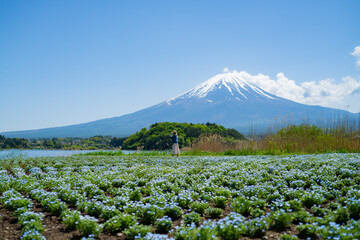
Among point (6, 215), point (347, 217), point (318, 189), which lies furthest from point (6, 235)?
point (318, 189)

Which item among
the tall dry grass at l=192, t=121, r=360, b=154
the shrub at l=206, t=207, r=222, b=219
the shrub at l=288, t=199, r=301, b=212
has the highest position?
the tall dry grass at l=192, t=121, r=360, b=154

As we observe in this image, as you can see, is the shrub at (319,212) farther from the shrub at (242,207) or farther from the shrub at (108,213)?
the shrub at (108,213)

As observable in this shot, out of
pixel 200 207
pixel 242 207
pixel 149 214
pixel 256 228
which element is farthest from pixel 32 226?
pixel 242 207

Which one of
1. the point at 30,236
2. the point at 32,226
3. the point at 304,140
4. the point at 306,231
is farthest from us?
the point at 304,140

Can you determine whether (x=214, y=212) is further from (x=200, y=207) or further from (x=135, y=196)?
(x=135, y=196)

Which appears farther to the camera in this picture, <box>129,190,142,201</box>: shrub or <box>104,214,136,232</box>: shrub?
<box>129,190,142,201</box>: shrub

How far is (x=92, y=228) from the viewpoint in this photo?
4.36m

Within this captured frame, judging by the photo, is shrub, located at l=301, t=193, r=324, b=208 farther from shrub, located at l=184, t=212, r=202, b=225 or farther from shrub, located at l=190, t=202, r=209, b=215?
shrub, located at l=184, t=212, r=202, b=225

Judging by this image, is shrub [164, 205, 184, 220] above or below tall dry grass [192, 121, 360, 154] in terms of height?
below

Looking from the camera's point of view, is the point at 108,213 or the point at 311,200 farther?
the point at 311,200

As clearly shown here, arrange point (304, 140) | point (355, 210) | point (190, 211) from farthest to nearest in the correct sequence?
point (304, 140), point (190, 211), point (355, 210)

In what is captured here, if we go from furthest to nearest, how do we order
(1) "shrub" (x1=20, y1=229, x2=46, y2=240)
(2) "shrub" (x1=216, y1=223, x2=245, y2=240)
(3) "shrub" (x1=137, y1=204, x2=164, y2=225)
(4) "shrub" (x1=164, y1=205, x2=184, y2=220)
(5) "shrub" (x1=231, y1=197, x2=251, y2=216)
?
(5) "shrub" (x1=231, y1=197, x2=251, y2=216) → (4) "shrub" (x1=164, y1=205, x2=184, y2=220) → (3) "shrub" (x1=137, y1=204, x2=164, y2=225) → (2) "shrub" (x1=216, y1=223, x2=245, y2=240) → (1) "shrub" (x1=20, y1=229, x2=46, y2=240)

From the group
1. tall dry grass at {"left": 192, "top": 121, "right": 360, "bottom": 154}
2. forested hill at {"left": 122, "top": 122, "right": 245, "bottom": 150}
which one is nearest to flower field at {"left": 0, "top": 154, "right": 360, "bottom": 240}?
tall dry grass at {"left": 192, "top": 121, "right": 360, "bottom": 154}

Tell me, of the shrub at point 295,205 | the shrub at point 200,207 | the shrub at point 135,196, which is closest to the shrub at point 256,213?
the shrub at point 295,205
